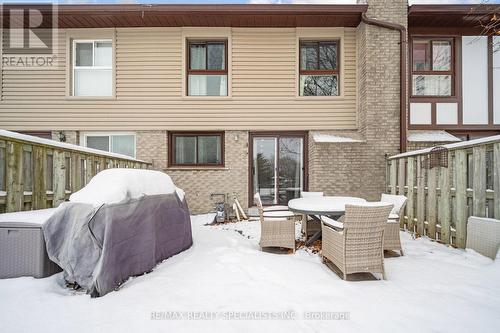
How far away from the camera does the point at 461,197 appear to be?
3.97 metres

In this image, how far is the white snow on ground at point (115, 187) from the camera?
2674 mm

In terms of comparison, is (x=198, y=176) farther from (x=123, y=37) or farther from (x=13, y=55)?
(x=13, y=55)

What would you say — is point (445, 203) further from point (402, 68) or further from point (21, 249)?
point (21, 249)

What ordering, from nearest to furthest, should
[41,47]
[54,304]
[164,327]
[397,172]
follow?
[164,327] < [54,304] < [397,172] < [41,47]

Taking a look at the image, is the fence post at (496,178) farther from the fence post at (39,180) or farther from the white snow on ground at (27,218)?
the fence post at (39,180)

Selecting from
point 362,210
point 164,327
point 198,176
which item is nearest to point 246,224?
point 198,176

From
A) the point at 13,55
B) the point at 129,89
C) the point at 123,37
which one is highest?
the point at 123,37

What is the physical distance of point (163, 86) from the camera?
7543 mm

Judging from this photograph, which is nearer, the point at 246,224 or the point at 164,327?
the point at 164,327

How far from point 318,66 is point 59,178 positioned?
7.03 meters

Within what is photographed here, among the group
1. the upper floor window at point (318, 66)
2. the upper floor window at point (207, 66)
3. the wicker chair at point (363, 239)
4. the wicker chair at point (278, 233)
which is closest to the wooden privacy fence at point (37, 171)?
the wicker chair at point (278, 233)

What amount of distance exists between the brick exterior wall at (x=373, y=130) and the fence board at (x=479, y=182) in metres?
3.10

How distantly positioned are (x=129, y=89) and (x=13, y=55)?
3541 millimetres

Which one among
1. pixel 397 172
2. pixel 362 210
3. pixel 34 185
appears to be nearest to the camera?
pixel 362 210
